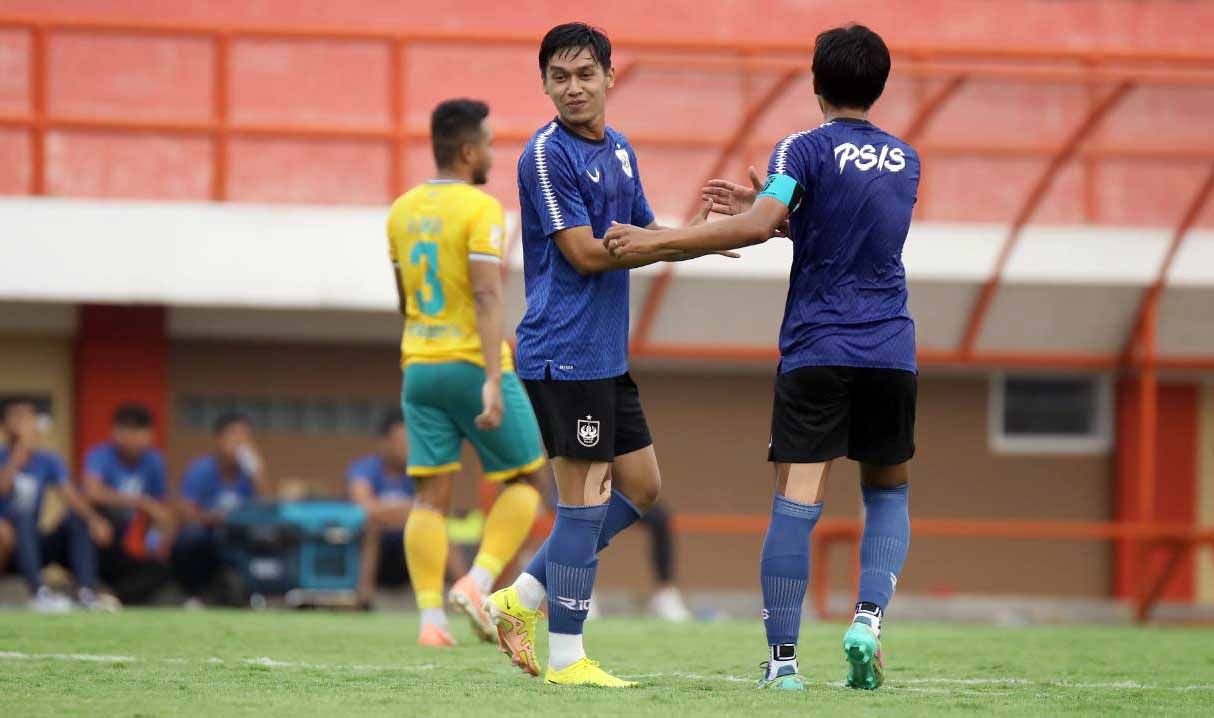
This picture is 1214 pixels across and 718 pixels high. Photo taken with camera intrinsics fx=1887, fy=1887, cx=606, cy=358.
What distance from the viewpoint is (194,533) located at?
12672mm

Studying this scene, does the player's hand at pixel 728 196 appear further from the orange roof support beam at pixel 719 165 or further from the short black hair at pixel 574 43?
the orange roof support beam at pixel 719 165

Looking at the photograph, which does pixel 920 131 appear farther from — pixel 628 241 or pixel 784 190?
pixel 628 241

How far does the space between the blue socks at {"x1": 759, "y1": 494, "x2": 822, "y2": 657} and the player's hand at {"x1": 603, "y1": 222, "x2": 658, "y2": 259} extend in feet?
2.70

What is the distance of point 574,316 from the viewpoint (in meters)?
5.52

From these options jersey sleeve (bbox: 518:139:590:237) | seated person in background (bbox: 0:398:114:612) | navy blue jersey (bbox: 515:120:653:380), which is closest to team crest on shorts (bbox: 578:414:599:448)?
navy blue jersey (bbox: 515:120:653:380)

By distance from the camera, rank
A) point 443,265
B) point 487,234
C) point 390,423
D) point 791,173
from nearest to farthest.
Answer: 1. point 791,173
2. point 487,234
3. point 443,265
4. point 390,423

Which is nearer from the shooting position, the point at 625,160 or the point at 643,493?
the point at 625,160

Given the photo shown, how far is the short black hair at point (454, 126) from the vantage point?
7.62 meters

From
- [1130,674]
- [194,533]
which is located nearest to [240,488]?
[194,533]

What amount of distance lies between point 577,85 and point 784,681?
6.00 feet

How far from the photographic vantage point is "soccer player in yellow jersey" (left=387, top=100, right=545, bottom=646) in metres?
7.47

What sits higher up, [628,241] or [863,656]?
[628,241]

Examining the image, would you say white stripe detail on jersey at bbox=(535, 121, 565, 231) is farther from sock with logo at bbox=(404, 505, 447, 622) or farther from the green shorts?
sock with logo at bbox=(404, 505, 447, 622)

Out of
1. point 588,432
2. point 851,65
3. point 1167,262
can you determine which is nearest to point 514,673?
point 588,432
